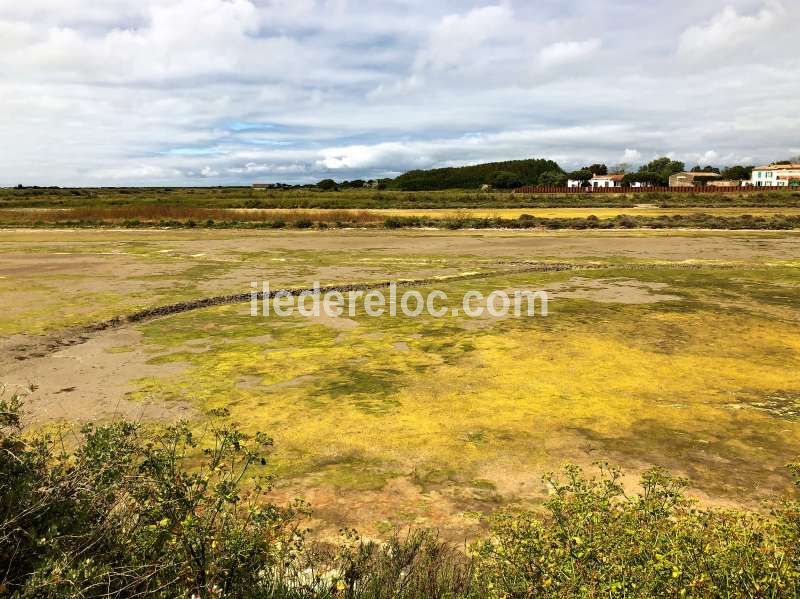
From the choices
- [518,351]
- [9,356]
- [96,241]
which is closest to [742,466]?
[518,351]

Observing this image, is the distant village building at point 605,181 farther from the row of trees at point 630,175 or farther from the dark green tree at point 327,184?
the dark green tree at point 327,184

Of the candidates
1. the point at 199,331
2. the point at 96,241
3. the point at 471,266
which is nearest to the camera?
the point at 199,331

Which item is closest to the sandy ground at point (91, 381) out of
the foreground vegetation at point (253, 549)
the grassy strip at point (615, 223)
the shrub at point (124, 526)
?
the shrub at point (124, 526)

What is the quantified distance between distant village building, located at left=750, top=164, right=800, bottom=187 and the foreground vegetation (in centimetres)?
11974

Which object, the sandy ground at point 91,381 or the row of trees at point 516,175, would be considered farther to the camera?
the row of trees at point 516,175

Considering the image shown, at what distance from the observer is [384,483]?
16.7 feet

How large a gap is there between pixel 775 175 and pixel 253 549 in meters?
131

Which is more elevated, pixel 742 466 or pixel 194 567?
pixel 194 567

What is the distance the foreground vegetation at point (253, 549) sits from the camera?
267 cm

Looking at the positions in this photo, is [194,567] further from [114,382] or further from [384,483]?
[114,382]

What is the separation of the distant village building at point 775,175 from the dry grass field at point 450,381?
110m

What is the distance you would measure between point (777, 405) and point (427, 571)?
5342mm

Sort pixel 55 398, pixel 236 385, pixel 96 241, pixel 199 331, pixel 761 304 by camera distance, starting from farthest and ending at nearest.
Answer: pixel 96 241 < pixel 761 304 < pixel 199 331 < pixel 236 385 < pixel 55 398

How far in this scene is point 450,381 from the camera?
7758 mm
